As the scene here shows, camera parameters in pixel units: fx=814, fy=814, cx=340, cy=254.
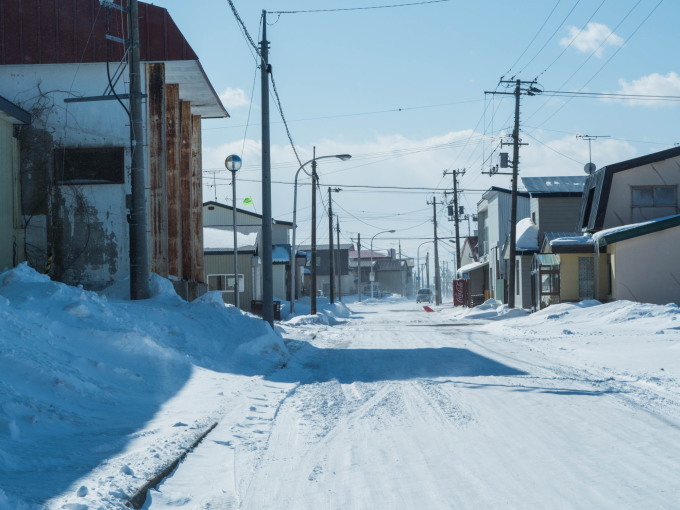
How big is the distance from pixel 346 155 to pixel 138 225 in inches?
606

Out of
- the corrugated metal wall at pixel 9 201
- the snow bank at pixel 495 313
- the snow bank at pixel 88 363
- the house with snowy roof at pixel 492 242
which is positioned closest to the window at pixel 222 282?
the snow bank at pixel 495 313

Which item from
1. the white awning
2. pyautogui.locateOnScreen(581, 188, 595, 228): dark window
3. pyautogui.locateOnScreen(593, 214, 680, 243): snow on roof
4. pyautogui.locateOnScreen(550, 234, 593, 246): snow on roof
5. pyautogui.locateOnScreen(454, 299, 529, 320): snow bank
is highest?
pyautogui.locateOnScreen(581, 188, 595, 228): dark window

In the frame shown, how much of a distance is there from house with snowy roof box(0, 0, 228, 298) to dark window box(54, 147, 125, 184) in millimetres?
26

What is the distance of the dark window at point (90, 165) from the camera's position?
21375 mm

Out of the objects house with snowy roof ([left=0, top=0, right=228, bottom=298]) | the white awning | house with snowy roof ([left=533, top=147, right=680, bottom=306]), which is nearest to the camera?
house with snowy roof ([left=0, top=0, right=228, bottom=298])

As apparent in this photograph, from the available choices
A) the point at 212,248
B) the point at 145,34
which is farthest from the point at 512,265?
the point at 145,34

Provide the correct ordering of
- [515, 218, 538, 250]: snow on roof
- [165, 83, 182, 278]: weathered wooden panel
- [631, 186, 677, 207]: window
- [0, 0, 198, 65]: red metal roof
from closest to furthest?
[0, 0, 198, 65]: red metal roof
[165, 83, 182, 278]: weathered wooden panel
[631, 186, 677, 207]: window
[515, 218, 538, 250]: snow on roof

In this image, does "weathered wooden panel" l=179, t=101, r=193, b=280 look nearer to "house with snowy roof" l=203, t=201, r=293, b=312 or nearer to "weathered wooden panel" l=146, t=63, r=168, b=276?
"weathered wooden panel" l=146, t=63, r=168, b=276

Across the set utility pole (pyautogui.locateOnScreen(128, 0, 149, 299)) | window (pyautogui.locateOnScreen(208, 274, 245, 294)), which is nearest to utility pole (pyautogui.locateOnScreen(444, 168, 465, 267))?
window (pyautogui.locateOnScreen(208, 274, 245, 294))

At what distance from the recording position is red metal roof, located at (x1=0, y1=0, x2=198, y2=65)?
2164cm

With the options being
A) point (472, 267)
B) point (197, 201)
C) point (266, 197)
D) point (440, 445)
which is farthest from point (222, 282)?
point (440, 445)

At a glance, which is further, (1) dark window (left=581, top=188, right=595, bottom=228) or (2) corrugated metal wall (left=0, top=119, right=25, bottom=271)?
(1) dark window (left=581, top=188, right=595, bottom=228)

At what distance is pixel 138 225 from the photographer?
1570 centimetres

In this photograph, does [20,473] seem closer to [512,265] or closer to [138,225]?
[138,225]
